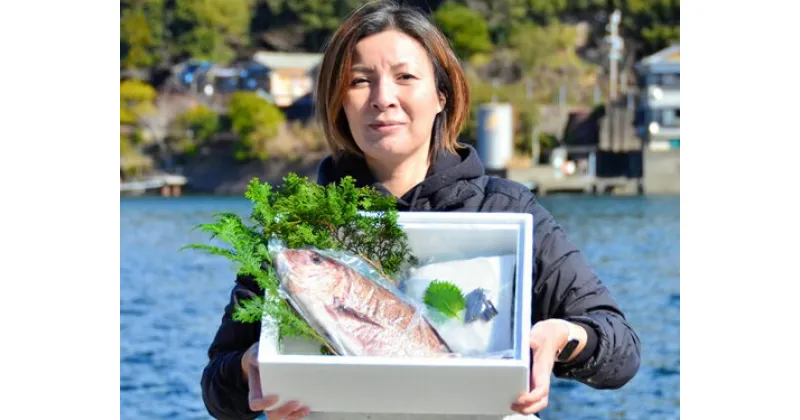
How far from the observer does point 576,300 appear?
4.16 feet

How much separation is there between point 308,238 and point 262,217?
0.05 meters

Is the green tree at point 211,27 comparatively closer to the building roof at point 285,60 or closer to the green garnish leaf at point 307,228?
the building roof at point 285,60

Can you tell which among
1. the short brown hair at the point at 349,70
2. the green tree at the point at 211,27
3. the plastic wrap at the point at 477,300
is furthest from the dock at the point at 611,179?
the plastic wrap at the point at 477,300

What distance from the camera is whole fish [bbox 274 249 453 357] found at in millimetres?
1085

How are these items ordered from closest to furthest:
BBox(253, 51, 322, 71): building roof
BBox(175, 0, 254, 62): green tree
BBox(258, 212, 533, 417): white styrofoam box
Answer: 1. BBox(258, 212, 533, 417): white styrofoam box
2. BBox(175, 0, 254, 62): green tree
3. BBox(253, 51, 322, 71): building roof

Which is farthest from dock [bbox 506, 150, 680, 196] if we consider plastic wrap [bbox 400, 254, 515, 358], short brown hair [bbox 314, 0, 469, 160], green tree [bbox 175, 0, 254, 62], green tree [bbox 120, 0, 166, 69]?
plastic wrap [bbox 400, 254, 515, 358]

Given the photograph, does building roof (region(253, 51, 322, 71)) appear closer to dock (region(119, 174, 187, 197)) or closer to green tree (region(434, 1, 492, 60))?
green tree (region(434, 1, 492, 60))

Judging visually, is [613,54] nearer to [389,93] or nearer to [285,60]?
[285,60]

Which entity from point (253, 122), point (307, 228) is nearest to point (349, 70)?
point (307, 228)

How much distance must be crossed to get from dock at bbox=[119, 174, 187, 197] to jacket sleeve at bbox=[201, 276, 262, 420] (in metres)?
28.8

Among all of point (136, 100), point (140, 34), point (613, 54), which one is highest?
point (140, 34)

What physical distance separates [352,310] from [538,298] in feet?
0.85

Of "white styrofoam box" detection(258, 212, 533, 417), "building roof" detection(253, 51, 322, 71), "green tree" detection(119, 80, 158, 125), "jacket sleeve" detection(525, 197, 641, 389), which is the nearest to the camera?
"white styrofoam box" detection(258, 212, 533, 417)
